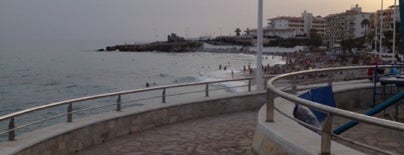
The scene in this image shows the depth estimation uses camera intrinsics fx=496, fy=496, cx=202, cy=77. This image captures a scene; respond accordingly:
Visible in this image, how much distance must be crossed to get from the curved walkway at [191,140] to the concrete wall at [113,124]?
17cm

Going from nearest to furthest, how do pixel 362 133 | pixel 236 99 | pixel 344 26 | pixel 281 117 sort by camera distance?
1. pixel 281 117
2. pixel 362 133
3. pixel 236 99
4. pixel 344 26

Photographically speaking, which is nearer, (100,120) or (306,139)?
(306,139)

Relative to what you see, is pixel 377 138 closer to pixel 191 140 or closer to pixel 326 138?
pixel 191 140

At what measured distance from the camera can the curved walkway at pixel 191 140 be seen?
7.57 metres

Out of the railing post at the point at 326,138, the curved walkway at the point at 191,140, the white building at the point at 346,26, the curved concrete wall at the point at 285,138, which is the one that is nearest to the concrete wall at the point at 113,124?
the curved walkway at the point at 191,140

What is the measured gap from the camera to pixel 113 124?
8672mm

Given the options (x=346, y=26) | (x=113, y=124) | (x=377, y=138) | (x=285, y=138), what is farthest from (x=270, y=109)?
(x=346, y=26)

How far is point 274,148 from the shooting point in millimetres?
5918

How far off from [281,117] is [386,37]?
95.3 meters

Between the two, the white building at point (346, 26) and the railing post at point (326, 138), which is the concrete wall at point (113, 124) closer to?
the railing post at point (326, 138)

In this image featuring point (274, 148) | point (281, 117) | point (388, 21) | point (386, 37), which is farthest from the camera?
point (388, 21)

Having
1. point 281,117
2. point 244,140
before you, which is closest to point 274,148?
point 281,117

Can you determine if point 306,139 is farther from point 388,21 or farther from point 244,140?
point 388,21

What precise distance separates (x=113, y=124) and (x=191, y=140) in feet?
4.69
